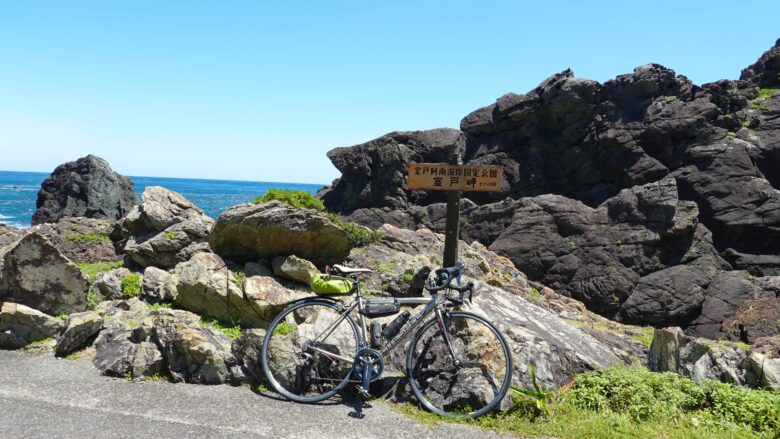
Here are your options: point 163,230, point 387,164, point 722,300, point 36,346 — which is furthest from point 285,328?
point 387,164

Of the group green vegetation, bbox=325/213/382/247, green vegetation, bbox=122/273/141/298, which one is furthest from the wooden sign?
green vegetation, bbox=122/273/141/298

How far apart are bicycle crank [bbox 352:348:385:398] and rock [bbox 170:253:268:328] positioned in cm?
Result: 351

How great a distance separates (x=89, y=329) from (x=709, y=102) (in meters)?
43.3

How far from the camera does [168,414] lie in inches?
243

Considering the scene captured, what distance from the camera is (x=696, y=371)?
27.2 feet

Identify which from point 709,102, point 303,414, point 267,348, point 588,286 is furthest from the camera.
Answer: point 709,102

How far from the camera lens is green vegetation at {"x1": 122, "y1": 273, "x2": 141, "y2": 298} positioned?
11.1 meters

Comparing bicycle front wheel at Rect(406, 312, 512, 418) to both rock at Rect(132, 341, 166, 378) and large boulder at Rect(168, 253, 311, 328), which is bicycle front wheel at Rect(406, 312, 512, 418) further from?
large boulder at Rect(168, 253, 311, 328)

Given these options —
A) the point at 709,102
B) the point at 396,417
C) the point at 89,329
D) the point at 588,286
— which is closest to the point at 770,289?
the point at 588,286

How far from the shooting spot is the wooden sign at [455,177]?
9664mm

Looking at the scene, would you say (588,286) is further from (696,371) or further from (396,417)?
(396,417)

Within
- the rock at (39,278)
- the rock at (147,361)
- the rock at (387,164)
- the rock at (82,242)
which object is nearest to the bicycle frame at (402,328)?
the rock at (147,361)

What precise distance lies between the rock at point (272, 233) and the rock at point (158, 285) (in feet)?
4.01

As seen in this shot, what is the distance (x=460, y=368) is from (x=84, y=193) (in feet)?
156
